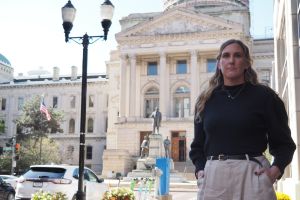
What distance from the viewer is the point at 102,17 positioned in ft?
38.7

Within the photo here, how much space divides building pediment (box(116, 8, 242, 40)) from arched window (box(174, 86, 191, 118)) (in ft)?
23.4

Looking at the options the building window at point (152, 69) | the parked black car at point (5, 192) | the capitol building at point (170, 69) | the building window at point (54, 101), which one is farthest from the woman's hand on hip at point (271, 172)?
the building window at point (54, 101)

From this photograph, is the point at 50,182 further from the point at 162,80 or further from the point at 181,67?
the point at 181,67

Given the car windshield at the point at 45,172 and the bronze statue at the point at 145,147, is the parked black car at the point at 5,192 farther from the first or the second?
the bronze statue at the point at 145,147

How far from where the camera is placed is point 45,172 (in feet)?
40.2

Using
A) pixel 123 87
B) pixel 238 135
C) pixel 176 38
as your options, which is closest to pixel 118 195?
pixel 238 135

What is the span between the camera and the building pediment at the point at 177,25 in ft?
181

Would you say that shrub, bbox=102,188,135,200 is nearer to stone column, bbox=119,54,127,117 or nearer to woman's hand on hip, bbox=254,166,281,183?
woman's hand on hip, bbox=254,166,281,183

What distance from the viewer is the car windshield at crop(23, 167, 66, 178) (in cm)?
1203

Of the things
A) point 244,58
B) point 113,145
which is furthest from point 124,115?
point 244,58

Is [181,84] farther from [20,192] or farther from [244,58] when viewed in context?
[244,58]

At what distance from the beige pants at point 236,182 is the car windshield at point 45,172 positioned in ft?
30.5

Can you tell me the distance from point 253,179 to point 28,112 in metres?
60.6

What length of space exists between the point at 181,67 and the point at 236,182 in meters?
55.5
